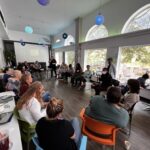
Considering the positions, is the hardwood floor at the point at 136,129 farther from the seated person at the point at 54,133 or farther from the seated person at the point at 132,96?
the seated person at the point at 54,133

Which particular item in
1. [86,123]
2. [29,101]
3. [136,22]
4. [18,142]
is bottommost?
[86,123]

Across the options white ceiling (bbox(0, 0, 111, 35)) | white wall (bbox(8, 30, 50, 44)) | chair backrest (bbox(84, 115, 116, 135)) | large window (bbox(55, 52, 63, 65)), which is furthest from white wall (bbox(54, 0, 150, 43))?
white wall (bbox(8, 30, 50, 44))

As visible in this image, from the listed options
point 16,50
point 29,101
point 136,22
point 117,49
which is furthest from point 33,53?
point 29,101

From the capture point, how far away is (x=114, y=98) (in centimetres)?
144

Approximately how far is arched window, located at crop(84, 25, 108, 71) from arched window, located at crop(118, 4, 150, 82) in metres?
1.25

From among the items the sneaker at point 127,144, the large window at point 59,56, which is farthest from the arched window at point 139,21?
the large window at point 59,56

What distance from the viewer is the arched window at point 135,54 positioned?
427cm

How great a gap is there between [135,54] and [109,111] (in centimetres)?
423

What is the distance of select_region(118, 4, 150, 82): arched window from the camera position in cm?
427

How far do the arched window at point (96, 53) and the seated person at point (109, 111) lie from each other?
507 centimetres

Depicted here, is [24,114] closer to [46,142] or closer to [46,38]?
[46,142]

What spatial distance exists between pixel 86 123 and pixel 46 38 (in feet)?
42.4

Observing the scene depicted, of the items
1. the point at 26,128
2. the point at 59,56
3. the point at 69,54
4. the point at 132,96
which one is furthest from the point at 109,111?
the point at 59,56

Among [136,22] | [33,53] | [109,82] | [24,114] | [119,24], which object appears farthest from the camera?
[33,53]
